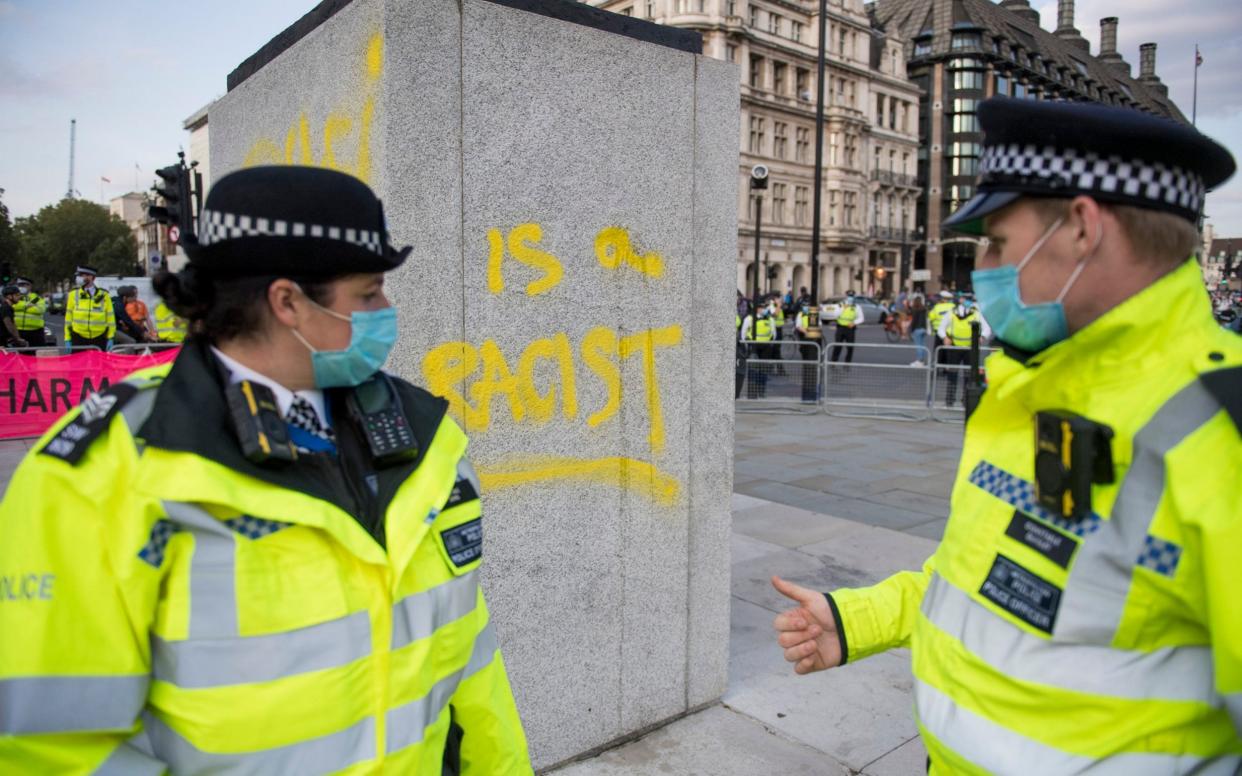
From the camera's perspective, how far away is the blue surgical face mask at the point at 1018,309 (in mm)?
1633

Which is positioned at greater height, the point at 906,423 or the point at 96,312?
the point at 96,312

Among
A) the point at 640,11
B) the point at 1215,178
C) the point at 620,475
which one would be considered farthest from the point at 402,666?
the point at 640,11

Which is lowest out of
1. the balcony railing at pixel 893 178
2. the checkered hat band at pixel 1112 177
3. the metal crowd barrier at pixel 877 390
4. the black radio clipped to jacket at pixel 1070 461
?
the metal crowd barrier at pixel 877 390

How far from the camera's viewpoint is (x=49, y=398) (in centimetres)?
1114

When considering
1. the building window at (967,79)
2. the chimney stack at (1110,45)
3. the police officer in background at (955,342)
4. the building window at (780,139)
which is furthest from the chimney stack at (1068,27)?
the police officer in background at (955,342)

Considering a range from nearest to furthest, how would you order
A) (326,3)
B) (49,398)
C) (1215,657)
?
(1215,657)
(326,3)
(49,398)

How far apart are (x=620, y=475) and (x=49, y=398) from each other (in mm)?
10628

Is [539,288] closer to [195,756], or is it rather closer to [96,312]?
→ [195,756]

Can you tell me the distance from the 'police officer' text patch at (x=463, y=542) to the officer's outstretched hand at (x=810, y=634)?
0.77m

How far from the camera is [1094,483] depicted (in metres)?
1.47

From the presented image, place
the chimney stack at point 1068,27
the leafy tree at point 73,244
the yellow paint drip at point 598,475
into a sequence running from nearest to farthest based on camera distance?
the yellow paint drip at point 598,475 → the leafy tree at point 73,244 → the chimney stack at point 1068,27

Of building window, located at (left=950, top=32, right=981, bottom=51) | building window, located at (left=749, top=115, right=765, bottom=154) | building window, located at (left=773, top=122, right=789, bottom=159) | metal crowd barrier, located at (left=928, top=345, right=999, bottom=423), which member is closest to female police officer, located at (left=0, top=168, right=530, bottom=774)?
metal crowd barrier, located at (left=928, top=345, right=999, bottom=423)

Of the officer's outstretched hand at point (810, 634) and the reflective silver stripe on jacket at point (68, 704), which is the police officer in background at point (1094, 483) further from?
the reflective silver stripe on jacket at point (68, 704)

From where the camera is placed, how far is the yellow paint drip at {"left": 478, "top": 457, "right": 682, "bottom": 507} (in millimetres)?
3215
